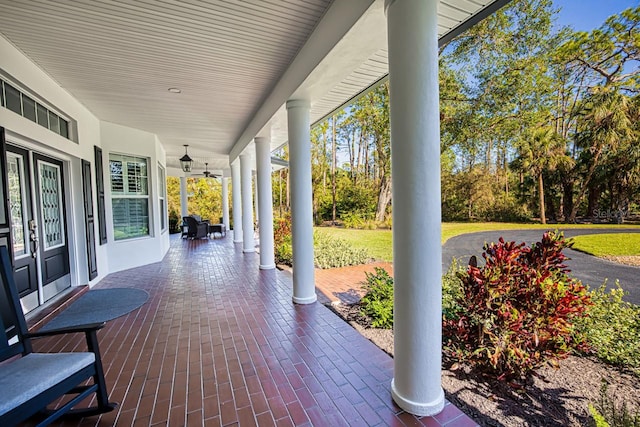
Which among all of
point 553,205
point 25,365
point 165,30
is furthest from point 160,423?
point 553,205

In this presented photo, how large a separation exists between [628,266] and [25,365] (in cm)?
688

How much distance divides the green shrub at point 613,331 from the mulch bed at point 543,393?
0.35 ft

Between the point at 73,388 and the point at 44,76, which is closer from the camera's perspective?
the point at 73,388

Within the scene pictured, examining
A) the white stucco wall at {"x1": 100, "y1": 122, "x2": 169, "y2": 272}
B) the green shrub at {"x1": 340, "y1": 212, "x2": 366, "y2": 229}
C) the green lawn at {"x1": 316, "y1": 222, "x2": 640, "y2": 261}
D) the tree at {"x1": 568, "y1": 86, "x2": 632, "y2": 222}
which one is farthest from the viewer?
the green shrub at {"x1": 340, "y1": 212, "x2": 366, "y2": 229}

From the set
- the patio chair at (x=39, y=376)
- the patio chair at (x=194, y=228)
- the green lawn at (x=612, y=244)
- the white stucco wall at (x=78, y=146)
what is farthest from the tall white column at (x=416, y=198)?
the patio chair at (x=194, y=228)

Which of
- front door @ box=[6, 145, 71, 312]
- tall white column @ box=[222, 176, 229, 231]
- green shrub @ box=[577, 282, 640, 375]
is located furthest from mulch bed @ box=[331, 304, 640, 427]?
tall white column @ box=[222, 176, 229, 231]

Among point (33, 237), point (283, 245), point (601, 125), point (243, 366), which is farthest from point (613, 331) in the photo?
point (33, 237)

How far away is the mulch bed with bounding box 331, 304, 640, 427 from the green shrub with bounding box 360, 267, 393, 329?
79 centimetres

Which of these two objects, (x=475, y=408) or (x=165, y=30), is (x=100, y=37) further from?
(x=475, y=408)

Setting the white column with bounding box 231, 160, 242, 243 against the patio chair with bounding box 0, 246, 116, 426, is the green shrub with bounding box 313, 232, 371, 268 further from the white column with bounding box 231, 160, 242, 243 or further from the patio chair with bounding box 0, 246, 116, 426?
the patio chair with bounding box 0, 246, 116, 426

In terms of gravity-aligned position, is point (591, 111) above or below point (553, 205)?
above

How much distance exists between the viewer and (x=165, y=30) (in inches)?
102

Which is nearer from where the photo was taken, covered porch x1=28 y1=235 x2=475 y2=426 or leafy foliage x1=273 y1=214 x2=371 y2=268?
covered porch x1=28 y1=235 x2=475 y2=426

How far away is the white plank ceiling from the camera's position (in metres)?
2.25
